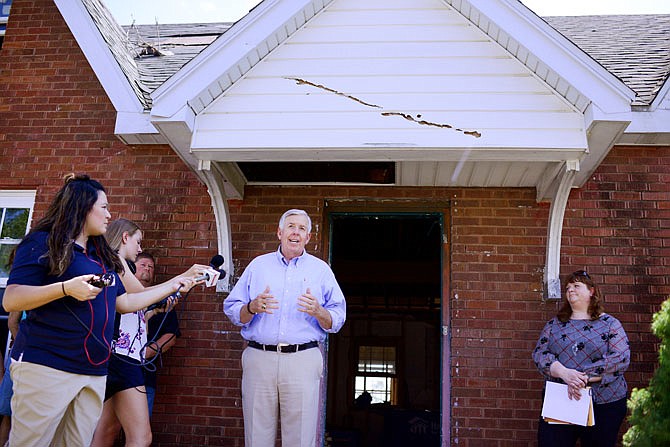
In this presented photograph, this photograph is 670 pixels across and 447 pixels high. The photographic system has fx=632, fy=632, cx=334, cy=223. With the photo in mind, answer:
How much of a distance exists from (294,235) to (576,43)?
4.00 m

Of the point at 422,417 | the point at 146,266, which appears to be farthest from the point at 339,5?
the point at 422,417

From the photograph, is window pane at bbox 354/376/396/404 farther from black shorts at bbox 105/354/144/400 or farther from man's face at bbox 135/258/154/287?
black shorts at bbox 105/354/144/400

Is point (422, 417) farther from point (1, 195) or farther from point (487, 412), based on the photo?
point (1, 195)

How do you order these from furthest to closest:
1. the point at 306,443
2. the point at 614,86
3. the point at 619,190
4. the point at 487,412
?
1. the point at 619,190
2. the point at 487,412
3. the point at 614,86
4. the point at 306,443

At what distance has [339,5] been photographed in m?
5.00

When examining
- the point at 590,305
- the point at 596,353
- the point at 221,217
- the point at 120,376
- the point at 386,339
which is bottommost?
the point at 120,376

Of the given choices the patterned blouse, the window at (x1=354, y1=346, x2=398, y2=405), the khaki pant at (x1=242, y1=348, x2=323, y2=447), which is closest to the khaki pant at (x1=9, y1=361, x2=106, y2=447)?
the khaki pant at (x1=242, y1=348, x2=323, y2=447)

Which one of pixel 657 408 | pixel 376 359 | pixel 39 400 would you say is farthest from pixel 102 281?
pixel 376 359

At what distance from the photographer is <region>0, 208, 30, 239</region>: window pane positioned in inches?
243

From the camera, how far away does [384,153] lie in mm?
4734

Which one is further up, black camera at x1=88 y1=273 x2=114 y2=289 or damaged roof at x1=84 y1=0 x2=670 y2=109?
damaged roof at x1=84 y1=0 x2=670 y2=109

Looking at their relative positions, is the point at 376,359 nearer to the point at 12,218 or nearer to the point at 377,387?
the point at 377,387

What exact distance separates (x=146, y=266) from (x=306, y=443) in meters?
2.20

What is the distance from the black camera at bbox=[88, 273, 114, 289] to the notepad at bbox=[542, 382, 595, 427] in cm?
302
